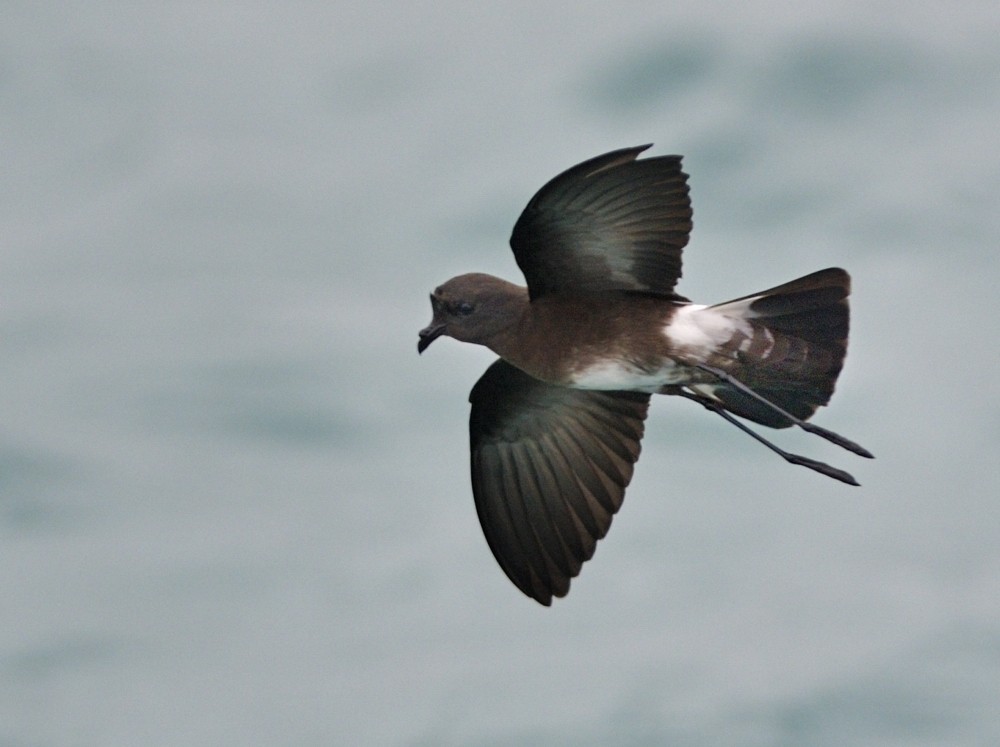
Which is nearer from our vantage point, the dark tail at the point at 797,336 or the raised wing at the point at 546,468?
the dark tail at the point at 797,336

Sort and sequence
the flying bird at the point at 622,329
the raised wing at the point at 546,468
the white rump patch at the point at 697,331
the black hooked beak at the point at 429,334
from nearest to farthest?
the flying bird at the point at 622,329 < the white rump patch at the point at 697,331 < the black hooked beak at the point at 429,334 < the raised wing at the point at 546,468

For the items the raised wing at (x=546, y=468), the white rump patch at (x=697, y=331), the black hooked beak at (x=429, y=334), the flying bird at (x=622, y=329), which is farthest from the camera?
Answer: the raised wing at (x=546, y=468)

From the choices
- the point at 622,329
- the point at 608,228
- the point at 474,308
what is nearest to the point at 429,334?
the point at 474,308

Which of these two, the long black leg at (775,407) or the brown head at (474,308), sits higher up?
the brown head at (474,308)

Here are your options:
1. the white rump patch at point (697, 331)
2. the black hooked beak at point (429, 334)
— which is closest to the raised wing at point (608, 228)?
the white rump patch at point (697, 331)

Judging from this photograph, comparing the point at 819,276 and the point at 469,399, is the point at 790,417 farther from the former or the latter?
the point at 469,399

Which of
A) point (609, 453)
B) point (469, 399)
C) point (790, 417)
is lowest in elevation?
point (790, 417)

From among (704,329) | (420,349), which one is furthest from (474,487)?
(704,329)

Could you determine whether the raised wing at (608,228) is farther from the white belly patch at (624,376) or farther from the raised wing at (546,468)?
the raised wing at (546,468)
